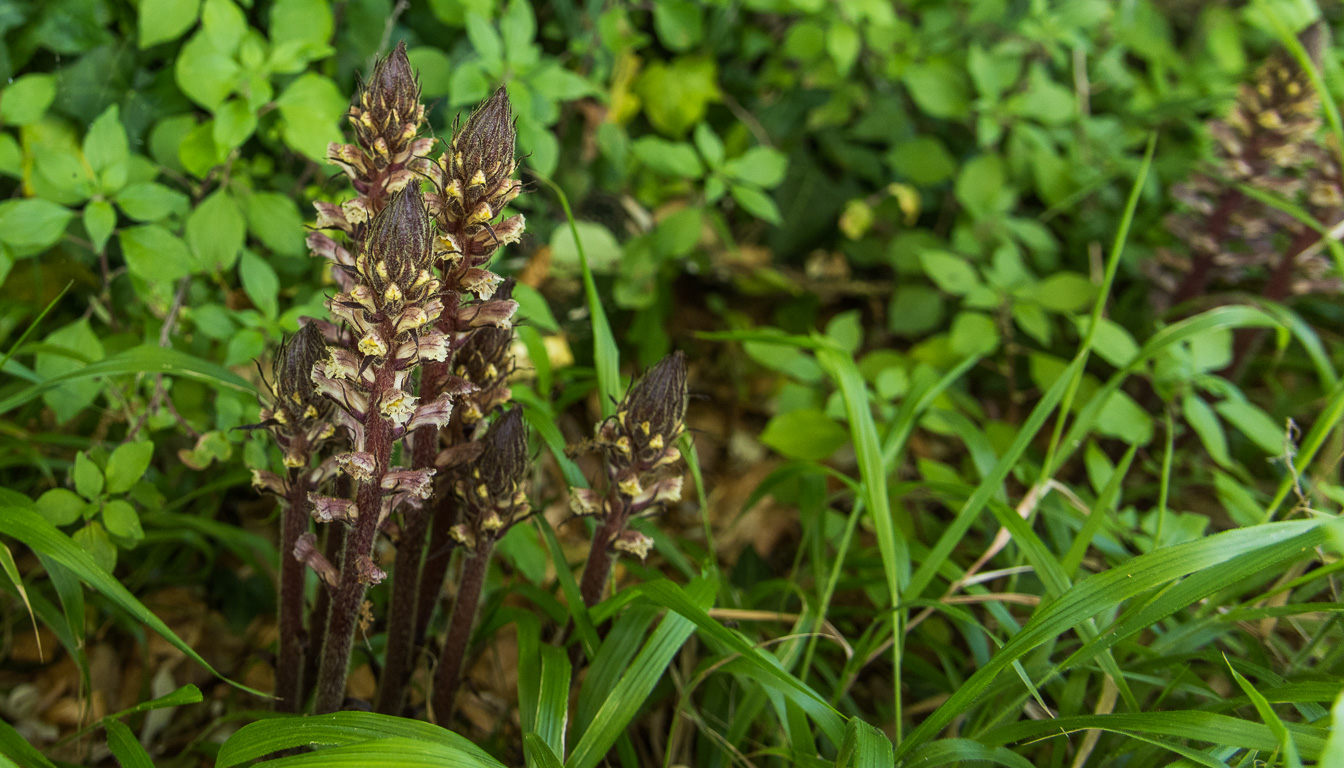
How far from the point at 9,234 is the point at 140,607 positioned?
874 mm

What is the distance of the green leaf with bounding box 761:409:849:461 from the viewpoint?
7.04ft

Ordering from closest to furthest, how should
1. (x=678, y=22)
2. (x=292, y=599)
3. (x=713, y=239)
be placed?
(x=292, y=599)
(x=678, y=22)
(x=713, y=239)

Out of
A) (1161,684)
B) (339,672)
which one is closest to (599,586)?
(339,672)

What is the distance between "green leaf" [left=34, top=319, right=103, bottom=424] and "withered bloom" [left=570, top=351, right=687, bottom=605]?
3.65 feet

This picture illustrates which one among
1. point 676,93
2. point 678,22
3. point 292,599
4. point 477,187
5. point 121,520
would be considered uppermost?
point 678,22

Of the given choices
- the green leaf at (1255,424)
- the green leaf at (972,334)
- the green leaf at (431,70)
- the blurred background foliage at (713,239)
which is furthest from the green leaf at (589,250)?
the green leaf at (1255,424)

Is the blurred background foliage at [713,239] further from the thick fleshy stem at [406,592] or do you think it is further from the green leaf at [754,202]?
the thick fleshy stem at [406,592]

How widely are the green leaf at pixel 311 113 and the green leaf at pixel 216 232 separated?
20cm

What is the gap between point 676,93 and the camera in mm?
2791

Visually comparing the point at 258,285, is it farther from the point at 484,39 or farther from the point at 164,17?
the point at 484,39

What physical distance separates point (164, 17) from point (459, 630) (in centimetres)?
142

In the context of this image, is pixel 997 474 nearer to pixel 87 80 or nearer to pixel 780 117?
pixel 780 117

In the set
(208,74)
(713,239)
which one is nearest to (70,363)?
(208,74)

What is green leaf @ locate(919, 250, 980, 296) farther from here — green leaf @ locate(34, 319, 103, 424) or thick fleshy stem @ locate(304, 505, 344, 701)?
green leaf @ locate(34, 319, 103, 424)
